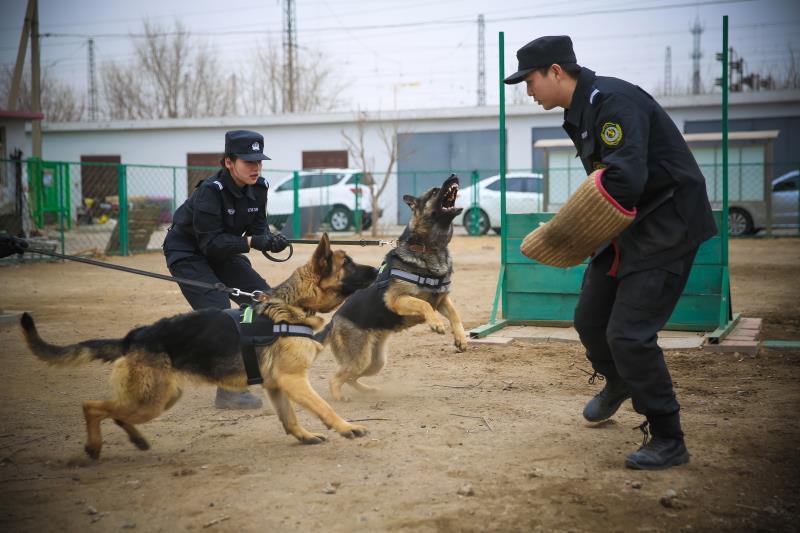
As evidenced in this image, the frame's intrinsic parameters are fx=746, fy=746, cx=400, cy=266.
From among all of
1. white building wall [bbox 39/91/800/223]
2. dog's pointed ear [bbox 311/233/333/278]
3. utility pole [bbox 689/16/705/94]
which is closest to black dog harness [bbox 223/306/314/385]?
dog's pointed ear [bbox 311/233/333/278]

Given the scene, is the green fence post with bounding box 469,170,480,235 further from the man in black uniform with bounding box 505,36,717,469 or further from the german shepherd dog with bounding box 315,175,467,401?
the man in black uniform with bounding box 505,36,717,469

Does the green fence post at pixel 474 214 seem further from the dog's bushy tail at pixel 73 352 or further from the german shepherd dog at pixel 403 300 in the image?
the dog's bushy tail at pixel 73 352

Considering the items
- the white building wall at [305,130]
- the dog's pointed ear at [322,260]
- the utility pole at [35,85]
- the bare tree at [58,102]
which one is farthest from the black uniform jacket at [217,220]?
the bare tree at [58,102]

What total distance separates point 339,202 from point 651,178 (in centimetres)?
2144

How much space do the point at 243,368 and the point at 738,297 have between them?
829cm

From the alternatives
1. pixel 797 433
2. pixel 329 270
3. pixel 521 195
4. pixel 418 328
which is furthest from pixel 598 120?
pixel 521 195

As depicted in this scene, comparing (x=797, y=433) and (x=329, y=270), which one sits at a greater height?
(x=329, y=270)

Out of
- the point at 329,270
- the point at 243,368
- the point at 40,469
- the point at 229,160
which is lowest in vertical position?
the point at 40,469

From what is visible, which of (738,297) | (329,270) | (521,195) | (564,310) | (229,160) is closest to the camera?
(329,270)

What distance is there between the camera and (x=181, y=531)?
3.26 meters

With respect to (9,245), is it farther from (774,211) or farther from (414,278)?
(774,211)

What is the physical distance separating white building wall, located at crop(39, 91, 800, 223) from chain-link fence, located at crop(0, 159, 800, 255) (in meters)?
1.68

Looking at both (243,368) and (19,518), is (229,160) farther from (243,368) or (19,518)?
(19,518)

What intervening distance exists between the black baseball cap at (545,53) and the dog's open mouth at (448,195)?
2.24m
